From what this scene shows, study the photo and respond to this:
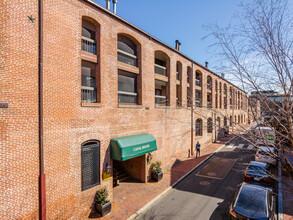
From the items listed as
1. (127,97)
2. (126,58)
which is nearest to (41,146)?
(127,97)

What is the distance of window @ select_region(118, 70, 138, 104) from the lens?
12.3 m

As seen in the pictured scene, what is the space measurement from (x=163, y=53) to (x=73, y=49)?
9.42 m

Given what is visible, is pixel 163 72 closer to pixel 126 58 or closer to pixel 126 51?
pixel 126 51

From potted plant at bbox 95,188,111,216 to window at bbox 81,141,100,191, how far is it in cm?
57

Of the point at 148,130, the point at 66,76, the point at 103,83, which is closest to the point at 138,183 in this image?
the point at 148,130

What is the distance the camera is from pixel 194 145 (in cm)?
2162

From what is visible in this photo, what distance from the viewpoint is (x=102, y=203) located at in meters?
9.41

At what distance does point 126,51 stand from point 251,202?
1183cm

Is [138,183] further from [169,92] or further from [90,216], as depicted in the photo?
[169,92]

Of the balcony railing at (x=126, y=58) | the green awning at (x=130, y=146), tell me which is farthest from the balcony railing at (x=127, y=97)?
the green awning at (x=130, y=146)

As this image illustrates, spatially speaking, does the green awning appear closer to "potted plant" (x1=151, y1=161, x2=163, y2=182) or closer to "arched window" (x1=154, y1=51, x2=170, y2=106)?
"potted plant" (x1=151, y1=161, x2=163, y2=182)

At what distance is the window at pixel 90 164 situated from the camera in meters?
9.23

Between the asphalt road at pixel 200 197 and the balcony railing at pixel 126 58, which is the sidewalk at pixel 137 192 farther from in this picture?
the balcony railing at pixel 126 58

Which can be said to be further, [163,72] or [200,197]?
[163,72]
